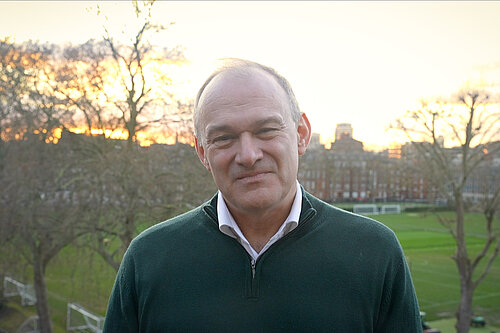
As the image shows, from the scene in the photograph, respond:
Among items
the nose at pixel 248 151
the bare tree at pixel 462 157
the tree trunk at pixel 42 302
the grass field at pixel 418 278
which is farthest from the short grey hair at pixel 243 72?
the bare tree at pixel 462 157

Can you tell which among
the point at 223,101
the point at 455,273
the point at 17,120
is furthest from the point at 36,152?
the point at 455,273

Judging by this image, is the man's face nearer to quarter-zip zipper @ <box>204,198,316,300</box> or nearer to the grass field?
quarter-zip zipper @ <box>204,198,316,300</box>

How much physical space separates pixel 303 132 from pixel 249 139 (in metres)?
0.39

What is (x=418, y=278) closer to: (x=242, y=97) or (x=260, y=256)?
(x=260, y=256)

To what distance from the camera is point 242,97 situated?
6.73 feet

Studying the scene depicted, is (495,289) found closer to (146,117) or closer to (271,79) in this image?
(146,117)

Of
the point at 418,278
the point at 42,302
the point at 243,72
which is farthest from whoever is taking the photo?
the point at 418,278

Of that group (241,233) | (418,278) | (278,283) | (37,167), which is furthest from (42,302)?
(418,278)

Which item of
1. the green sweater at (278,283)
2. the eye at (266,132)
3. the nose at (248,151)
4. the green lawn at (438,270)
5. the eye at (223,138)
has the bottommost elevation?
the green lawn at (438,270)

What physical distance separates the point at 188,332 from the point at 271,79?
3.33 ft

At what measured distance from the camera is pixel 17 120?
15641 millimetres

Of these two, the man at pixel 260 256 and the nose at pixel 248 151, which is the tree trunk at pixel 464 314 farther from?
the nose at pixel 248 151

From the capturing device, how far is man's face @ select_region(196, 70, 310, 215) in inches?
80.2

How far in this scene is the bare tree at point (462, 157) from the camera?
19.0 m
